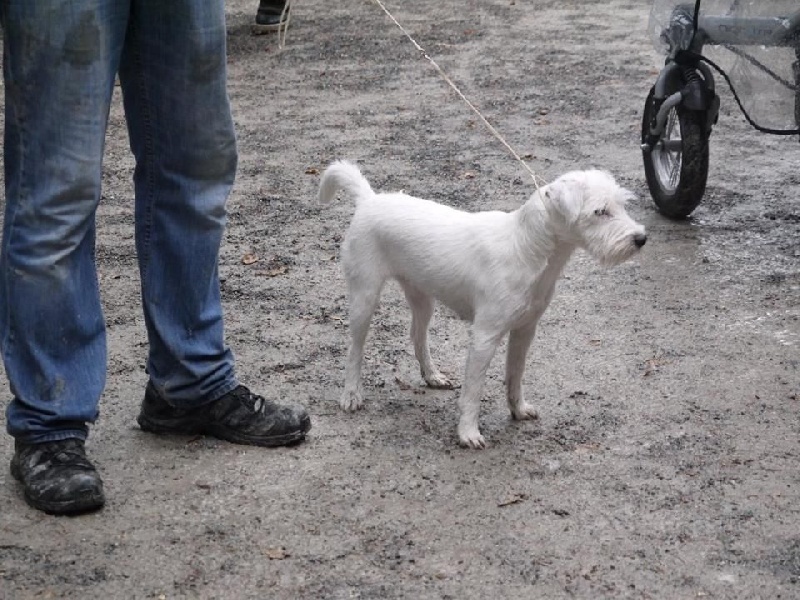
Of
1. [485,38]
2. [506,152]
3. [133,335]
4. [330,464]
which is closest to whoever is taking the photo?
[330,464]

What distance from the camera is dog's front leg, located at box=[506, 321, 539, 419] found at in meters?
3.74

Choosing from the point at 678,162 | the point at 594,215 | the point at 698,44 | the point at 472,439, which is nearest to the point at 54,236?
the point at 472,439

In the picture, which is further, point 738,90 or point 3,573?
point 738,90

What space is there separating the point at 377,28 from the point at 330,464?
293 inches

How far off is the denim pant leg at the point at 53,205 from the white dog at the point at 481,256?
921 mm

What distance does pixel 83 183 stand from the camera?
9.93ft

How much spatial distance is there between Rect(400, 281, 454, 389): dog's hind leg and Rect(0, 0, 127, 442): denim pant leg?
1.13 metres

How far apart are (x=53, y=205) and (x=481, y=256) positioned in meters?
1.24

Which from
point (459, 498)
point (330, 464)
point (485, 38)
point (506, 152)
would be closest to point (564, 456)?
point (459, 498)

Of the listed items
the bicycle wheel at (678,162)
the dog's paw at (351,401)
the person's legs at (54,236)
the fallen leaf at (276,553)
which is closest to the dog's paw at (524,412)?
the dog's paw at (351,401)

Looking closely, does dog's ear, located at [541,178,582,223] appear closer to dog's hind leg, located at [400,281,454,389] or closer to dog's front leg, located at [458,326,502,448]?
dog's front leg, located at [458,326,502,448]

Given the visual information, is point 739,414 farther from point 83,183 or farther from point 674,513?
point 83,183

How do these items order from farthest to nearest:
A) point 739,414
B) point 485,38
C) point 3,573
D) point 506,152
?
point 485,38, point 506,152, point 739,414, point 3,573

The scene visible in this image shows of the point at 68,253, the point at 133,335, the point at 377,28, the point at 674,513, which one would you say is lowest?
the point at 377,28
